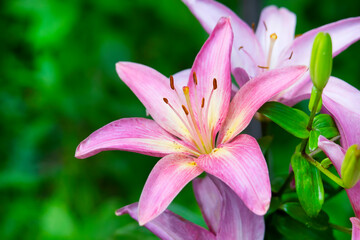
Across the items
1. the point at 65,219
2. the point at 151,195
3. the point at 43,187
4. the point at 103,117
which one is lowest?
the point at 43,187

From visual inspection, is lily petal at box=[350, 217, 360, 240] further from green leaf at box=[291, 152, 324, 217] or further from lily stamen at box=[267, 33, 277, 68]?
lily stamen at box=[267, 33, 277, 68]

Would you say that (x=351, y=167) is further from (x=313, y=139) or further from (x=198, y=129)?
(x=198, y=129)

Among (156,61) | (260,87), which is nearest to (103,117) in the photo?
(156,61)

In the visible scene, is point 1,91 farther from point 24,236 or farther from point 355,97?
point 355,97

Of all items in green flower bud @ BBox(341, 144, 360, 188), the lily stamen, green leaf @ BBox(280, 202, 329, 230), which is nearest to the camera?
green flower bud @ BBox(341, 144, 360, 188)

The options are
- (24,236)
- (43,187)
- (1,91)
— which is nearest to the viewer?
(24,236)

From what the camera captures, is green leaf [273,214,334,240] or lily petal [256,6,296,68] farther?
lily petal [256,6,296,68]

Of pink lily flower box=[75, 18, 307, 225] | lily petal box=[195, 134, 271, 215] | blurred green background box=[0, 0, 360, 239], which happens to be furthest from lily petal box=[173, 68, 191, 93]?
blurred green background box=[0, 0, 360, 239]
